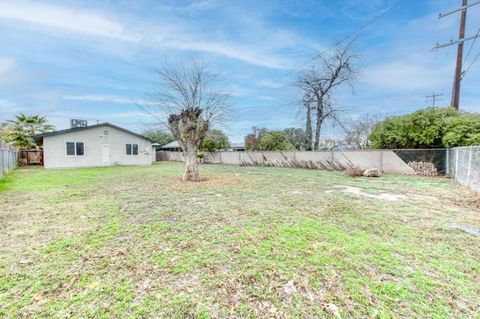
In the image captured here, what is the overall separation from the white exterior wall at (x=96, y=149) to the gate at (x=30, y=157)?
411 centimetres

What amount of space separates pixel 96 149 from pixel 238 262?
1916 centimetres

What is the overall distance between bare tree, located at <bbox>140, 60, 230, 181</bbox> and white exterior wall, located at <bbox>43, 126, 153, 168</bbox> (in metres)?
10.3

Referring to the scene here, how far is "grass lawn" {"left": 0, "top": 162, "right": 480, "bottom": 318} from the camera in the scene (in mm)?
1854

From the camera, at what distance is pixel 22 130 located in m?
18.2

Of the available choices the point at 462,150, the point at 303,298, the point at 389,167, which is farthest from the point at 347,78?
the point at 303,298

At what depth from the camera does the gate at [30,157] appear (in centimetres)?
1786

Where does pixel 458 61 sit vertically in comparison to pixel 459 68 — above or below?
above

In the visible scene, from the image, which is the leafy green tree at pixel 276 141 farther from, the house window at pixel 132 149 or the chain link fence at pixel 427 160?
the house window at pixel 132 149

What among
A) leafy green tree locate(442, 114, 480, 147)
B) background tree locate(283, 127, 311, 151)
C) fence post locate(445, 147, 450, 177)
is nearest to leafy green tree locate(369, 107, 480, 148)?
leafy green tree locate(442, 114, 480, 147)

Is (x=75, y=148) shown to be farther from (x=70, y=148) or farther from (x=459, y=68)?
(x=459, y=68)

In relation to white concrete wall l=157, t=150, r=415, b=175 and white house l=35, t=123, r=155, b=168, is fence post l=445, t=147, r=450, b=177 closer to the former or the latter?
white concrete wall l=157, t=150, r=415, b=175

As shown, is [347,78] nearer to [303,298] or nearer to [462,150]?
[462,150]

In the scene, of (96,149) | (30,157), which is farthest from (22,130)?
(96,149)

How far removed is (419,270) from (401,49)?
1466 centimetres
